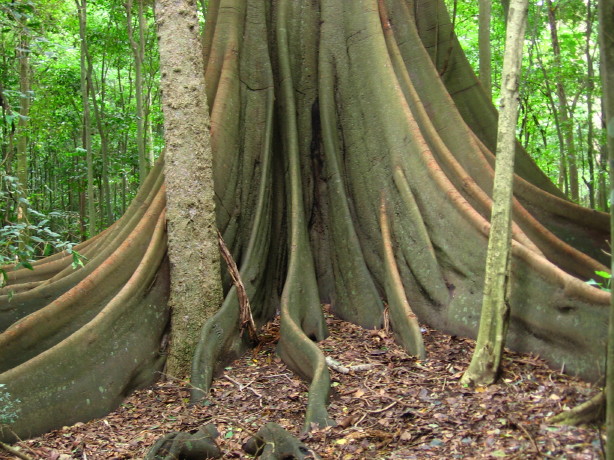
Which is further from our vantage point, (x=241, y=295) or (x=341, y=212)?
(x=341, y=212)

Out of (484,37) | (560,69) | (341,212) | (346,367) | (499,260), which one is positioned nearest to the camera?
(499,260)

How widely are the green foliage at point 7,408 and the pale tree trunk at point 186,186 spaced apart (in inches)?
52.7

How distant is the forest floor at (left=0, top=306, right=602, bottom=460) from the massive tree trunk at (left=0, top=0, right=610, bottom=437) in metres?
0.17

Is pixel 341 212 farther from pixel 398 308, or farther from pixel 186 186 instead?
pixel 186 186

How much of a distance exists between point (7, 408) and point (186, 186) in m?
2.37

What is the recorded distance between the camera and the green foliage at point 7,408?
14.1ft

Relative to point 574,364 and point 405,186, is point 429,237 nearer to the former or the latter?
point 405,186

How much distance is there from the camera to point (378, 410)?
411 cm

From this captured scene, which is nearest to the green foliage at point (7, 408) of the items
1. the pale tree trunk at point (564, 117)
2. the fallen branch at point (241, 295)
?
the fallen branch at point (241, 295)

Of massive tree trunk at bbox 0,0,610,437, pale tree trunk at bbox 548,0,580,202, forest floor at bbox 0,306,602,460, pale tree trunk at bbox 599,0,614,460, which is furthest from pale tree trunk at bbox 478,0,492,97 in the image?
pale tree trunk at bbox 599,0,614,460

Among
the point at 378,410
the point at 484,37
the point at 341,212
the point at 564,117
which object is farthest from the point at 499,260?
Answer: the point at 564,117

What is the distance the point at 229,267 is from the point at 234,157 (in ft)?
4.37

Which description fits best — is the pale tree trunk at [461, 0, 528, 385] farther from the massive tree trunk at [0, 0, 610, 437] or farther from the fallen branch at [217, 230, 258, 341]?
the fallen branch at [217, 230, 258, 341]

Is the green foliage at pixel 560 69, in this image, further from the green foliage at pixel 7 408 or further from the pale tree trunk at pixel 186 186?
the green foliage at pixel 7 408
